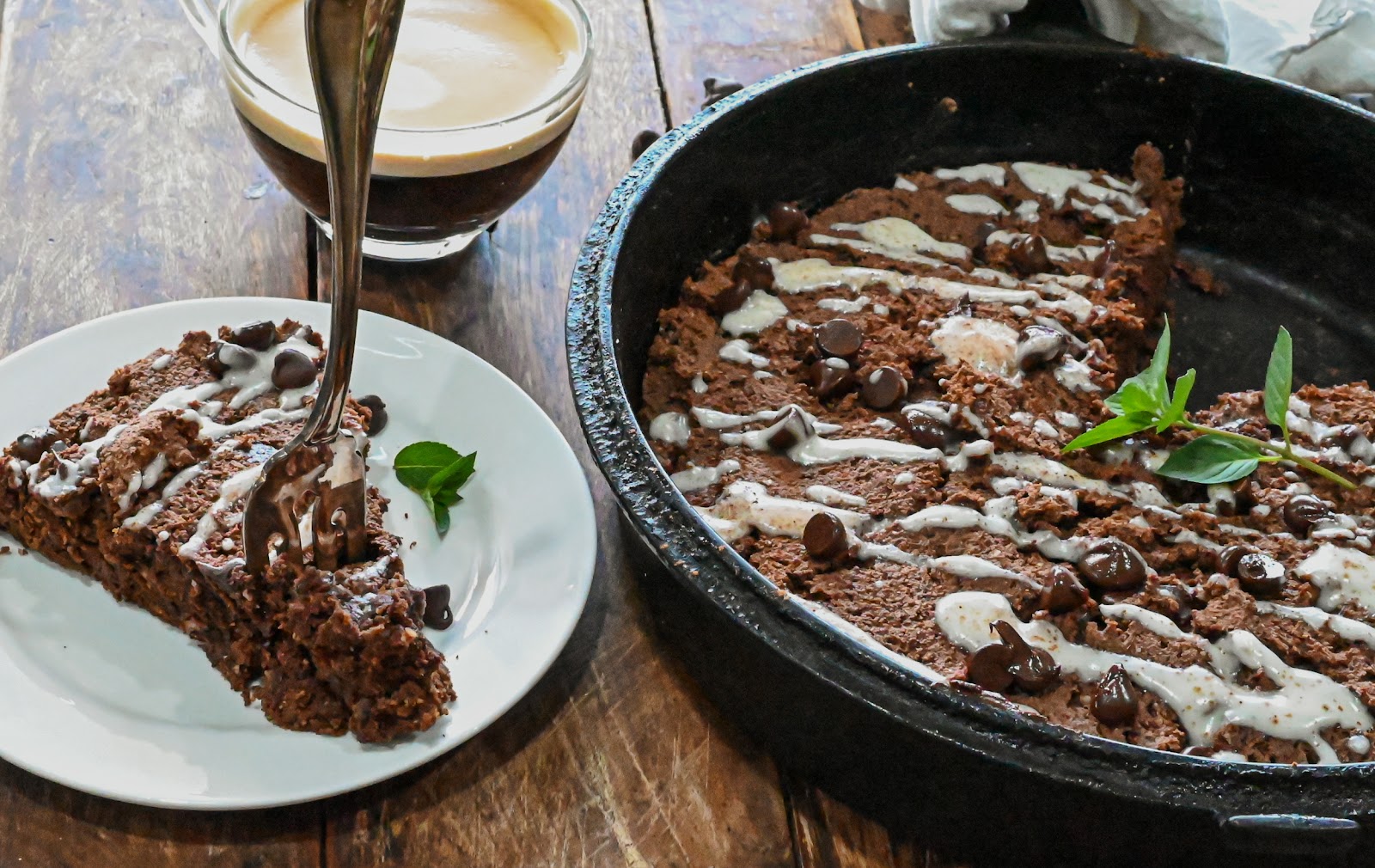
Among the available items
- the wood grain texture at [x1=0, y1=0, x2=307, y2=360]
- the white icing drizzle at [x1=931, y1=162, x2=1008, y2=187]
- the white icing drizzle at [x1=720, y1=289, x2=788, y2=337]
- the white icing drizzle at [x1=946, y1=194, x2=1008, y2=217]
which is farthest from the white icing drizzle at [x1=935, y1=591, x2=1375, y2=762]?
the wood grain texture at [x1=0, y1=0, x2=307, y2=360]

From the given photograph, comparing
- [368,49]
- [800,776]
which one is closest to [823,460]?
[800,776]

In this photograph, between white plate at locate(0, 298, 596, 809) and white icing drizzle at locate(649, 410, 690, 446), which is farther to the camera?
white icing drizzle at locate(649, 410, 690, 446)

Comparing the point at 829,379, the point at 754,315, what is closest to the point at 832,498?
the point at 829,379

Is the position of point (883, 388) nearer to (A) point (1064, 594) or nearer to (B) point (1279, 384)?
(A) point (1064, 594)

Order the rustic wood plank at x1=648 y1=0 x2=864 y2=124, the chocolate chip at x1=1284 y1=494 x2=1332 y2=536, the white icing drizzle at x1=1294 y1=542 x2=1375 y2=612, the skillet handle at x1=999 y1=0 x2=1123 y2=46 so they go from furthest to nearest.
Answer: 1. the rustic wood plank at x1=648 y1=0 x2=864 y2=124
2. the skillet handle at x1=999 y1=0 x2=1123 y2=46
3. the chocolate chip at x1=1284 y1=494 x2=1332 y2=536
4. the white icing drizzle at x1=1294 y1=542 x2=1375 y2=612

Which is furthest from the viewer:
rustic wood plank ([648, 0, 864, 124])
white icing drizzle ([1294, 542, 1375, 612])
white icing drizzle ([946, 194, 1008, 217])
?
rustic wood plank ([648, 0, 864, 124])

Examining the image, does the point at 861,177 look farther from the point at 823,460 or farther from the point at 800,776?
the point at 800,776

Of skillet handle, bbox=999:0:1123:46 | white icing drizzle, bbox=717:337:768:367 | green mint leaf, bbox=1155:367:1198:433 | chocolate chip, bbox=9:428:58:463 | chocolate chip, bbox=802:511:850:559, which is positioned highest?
skillet handle, bbox=999:0:1123:46

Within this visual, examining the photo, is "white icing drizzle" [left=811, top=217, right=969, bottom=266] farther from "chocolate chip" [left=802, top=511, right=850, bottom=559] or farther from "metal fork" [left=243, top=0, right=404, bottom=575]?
"metal fork" [left=243, top=0, right=404, bottom=575]
